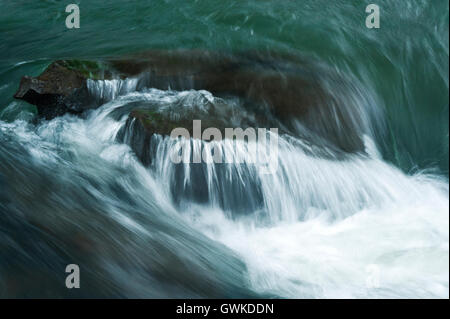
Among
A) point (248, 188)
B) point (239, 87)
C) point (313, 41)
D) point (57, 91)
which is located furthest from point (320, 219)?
point (57, 91)

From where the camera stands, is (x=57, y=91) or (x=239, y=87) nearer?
(x=57, y=91)

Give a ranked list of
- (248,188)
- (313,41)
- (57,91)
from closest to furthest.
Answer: (248,188) → (57,91) → (313,41)

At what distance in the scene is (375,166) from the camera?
21.3 feet

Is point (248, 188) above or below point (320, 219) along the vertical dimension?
above

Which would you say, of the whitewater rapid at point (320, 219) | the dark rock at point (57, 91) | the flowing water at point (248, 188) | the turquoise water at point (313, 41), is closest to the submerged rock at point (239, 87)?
the dark rock at point (57, 91)

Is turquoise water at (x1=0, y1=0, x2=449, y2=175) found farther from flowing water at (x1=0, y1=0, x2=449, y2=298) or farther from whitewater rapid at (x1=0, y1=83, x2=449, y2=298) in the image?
whitewater rapid at (x1=0, y1=83, x2=449, y2=298)

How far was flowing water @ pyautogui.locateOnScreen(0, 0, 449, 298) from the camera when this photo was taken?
4.56m

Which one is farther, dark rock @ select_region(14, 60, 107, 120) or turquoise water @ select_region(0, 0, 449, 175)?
turquoise water @ select_region(0, 0, 449, 175)

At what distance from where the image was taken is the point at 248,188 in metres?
5.91

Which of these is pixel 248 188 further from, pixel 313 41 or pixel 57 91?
pixel 313 41

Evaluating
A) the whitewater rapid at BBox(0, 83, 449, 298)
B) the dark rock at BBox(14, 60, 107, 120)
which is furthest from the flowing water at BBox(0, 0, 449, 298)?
the dark rock at BBox(14, 60, 107, 120)

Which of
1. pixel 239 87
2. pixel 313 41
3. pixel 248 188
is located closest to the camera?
pixel 248 188
